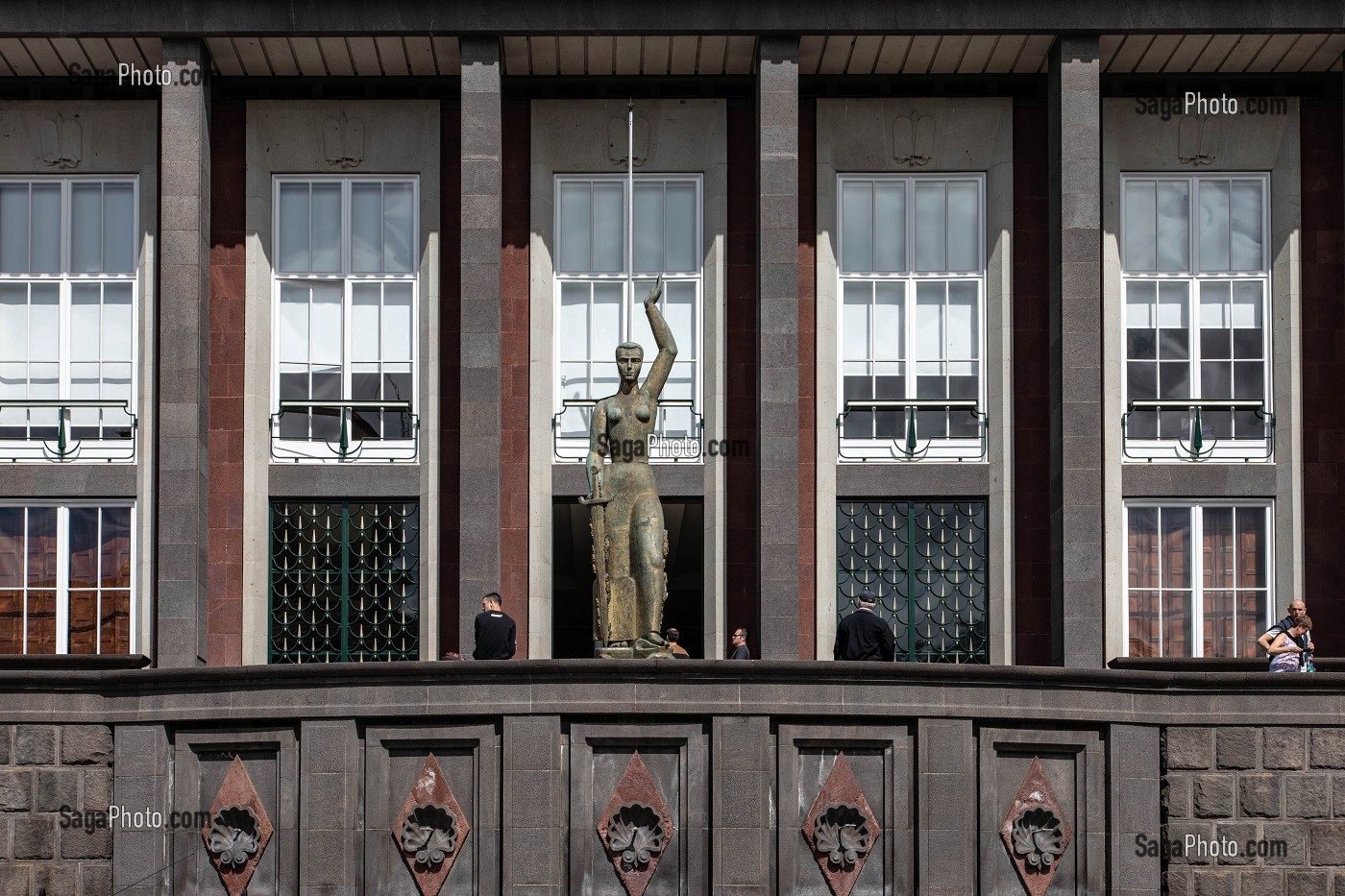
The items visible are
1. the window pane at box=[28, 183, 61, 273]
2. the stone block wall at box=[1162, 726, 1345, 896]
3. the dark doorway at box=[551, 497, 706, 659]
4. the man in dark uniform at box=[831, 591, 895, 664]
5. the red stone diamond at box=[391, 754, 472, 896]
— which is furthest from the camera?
the dark doorway at box=[551, 497, 706, 659]

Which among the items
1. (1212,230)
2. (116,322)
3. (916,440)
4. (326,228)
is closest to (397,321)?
(326,228)

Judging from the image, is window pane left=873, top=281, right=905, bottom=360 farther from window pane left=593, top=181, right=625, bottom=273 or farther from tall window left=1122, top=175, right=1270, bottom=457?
window pane left=593, top=181, right=625, bottom=273

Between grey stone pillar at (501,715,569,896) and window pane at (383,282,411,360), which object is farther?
window pane at (383,282,411,360)

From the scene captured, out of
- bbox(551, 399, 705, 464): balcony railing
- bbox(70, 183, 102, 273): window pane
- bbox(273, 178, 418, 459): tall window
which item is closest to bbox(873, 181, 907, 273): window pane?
bbox(551, 399, 705, 464): balcony railing

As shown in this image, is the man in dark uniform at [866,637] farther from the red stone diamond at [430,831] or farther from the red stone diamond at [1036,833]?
the red stone diamond at [430,831]

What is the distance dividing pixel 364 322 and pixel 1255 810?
15.3 metres

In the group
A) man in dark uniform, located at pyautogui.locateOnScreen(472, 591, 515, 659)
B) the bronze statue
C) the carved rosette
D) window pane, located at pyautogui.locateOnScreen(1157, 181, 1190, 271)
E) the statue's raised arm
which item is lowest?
the carved rosette

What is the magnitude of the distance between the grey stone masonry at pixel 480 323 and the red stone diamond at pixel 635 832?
7.66m

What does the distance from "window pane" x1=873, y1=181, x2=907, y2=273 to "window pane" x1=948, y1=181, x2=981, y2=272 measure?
0.68 m

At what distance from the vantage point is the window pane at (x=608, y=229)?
3781cm

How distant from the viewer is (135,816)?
93.9 ft

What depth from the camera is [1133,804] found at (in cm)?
2836

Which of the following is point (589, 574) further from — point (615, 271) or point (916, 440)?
point (916, 440)

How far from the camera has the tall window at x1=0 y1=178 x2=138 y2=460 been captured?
3747 centimetres
